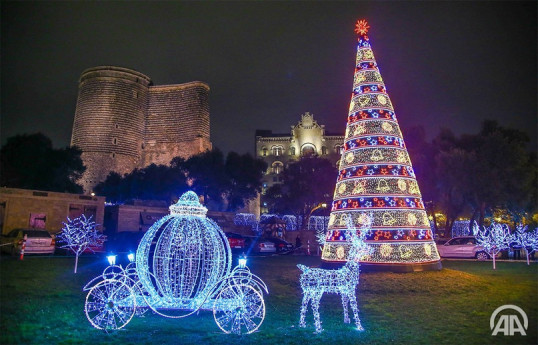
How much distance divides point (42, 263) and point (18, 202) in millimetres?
15327

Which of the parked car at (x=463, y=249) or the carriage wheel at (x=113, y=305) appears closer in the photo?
the carriage wheel at (x=113, y=305)

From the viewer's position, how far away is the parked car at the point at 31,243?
57.0ft

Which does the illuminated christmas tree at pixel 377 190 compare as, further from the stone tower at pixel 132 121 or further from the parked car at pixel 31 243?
the stone tower at pixel 132 121

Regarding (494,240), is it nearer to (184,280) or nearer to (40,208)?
(184,280)

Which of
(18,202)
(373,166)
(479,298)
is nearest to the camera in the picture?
(479,298)

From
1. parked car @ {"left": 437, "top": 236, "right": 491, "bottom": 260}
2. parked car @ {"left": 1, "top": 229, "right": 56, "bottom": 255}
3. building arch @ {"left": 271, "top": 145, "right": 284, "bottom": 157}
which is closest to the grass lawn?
parked car @ {"left": 1, "top": 229, "right": 56, "bottom": 255}

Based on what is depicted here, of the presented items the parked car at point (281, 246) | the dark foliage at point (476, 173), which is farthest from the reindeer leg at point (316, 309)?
the dark foliage at point (476, 173)

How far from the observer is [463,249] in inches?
844

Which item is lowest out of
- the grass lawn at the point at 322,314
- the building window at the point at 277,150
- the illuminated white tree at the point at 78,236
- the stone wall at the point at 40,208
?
the grass lawn at the point at 322,314

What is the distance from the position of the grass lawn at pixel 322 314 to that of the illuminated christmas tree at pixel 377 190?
0.95 metres

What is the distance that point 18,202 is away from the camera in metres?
26.6

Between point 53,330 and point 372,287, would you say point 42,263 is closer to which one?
point 53,330

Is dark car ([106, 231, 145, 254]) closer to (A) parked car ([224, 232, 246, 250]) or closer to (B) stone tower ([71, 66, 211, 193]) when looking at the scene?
(A) parked car ([224, 232, 246, 250])

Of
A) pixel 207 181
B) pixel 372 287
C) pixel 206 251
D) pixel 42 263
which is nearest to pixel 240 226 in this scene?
pixel 207 181
